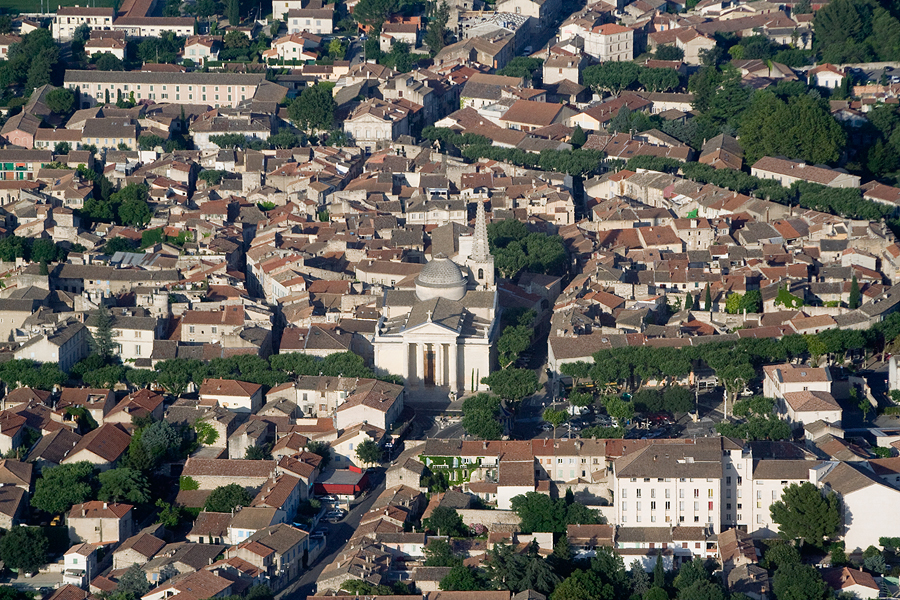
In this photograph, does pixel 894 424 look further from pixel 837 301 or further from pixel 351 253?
pixel 351 253

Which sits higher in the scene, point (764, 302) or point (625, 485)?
point (764, 302)

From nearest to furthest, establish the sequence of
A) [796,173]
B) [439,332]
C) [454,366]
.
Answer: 1. [439,332]
2. [454,366]
3. [796,173]

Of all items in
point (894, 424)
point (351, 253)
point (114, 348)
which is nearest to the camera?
point (894, 424)

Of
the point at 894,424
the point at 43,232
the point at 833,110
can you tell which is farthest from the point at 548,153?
the point at 894,424

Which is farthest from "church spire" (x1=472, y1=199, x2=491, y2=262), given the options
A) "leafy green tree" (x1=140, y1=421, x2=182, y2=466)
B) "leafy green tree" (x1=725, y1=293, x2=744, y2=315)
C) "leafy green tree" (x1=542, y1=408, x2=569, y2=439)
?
"leafy green tree" (x1=140, y1=421, x2=182, y2=466)

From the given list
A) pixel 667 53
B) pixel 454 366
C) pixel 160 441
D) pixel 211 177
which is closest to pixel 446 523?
pixel 160 441

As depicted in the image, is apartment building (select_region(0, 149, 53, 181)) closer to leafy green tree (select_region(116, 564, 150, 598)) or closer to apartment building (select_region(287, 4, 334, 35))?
apartment building (select_region(287, 4, 334, 35))

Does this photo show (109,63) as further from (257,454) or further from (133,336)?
(257,454)
